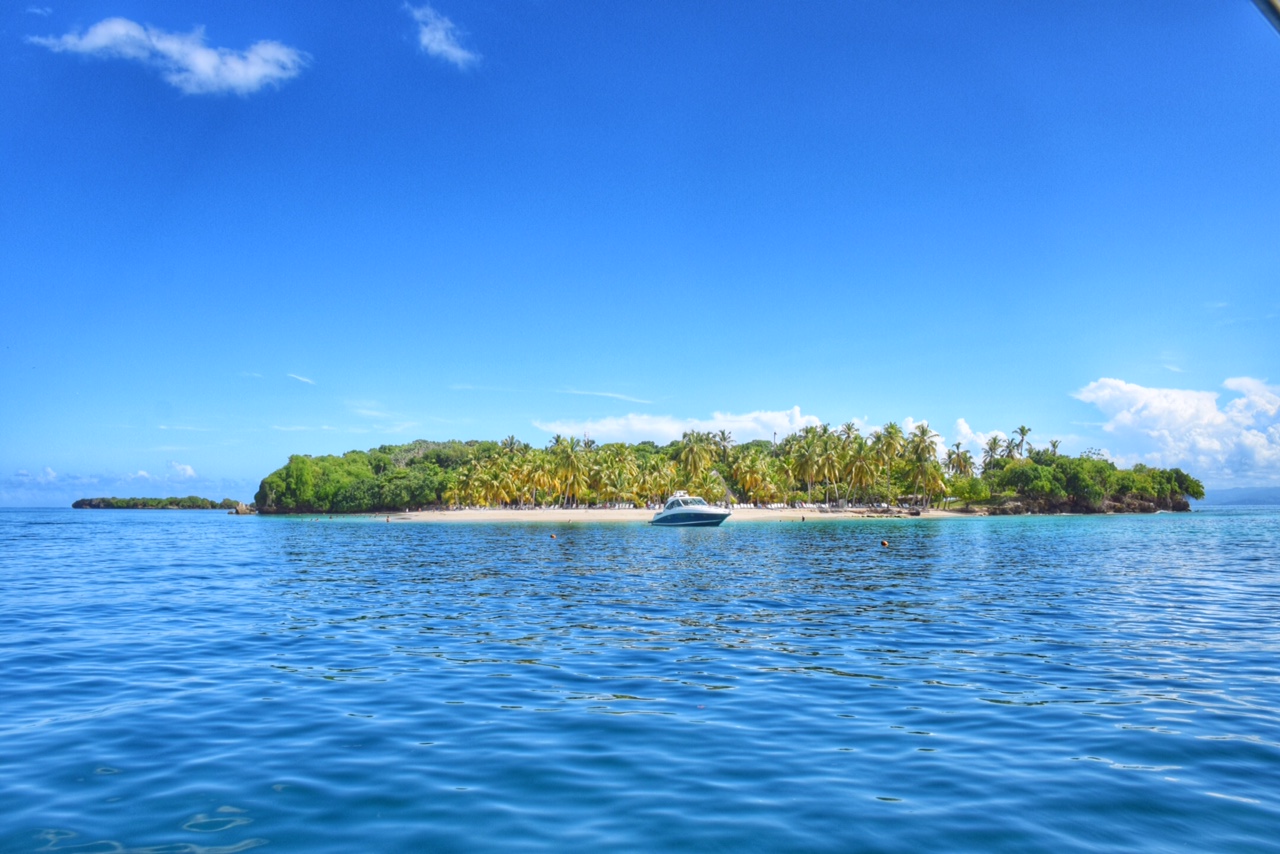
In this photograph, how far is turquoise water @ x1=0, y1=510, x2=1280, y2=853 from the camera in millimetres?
7156

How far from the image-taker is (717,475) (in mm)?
143875

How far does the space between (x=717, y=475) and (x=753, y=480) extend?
244 inches

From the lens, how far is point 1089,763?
346 inches

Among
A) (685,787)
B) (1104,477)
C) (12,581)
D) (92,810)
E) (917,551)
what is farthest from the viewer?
(1104,477)

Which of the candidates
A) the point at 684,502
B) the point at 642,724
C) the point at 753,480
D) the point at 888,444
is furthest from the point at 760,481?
the point at 642,724

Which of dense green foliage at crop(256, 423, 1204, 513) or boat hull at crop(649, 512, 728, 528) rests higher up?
dense green foliage at crop(256, 423, 1204, 513)

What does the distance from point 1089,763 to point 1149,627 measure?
11862mm

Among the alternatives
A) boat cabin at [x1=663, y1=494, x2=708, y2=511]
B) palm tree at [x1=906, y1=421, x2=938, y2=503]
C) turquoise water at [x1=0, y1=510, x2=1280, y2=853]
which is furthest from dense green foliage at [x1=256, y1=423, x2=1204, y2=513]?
turquoise water at [x1=0, y1=510, x2=1280, y2=853]

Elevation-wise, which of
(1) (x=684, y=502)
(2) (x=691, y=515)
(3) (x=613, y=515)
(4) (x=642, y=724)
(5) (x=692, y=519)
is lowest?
(4) (x=642, y=724)

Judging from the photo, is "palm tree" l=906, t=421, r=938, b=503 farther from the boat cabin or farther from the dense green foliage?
the boat cabin

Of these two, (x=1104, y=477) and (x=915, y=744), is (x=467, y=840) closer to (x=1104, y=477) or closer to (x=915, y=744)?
(x=915, y=744)

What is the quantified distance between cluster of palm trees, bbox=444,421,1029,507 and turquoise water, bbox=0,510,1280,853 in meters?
115

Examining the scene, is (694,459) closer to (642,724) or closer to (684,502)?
(684,502)

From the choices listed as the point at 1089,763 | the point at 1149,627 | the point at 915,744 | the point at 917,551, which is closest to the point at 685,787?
the point at 915,744
